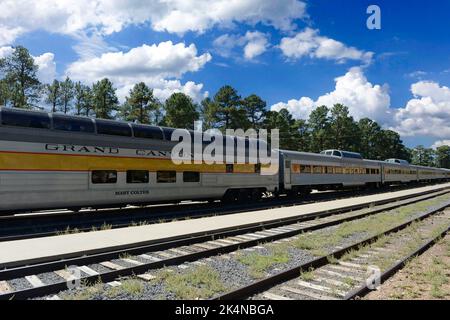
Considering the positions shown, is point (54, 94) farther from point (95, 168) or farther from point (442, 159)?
point (442, 159)

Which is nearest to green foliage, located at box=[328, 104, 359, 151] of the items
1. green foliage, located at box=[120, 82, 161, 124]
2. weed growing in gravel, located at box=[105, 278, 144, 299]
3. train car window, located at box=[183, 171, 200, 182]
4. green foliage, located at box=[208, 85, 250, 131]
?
green foliage, located at box=[208, 85, 250, 131]

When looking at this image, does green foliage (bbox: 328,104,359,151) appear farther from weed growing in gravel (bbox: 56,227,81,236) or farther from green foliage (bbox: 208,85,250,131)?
weed growing in gravel (bbox: 56,227,81,236)

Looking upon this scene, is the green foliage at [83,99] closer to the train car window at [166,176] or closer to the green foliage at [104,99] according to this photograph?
the green foliage at [104,99]

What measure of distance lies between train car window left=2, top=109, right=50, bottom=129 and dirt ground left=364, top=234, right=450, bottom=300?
11806 millimetres

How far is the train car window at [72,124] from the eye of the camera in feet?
44.7

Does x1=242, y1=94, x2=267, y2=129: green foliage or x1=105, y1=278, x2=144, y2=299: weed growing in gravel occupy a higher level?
x1=242, y1=94, x2=267, y2=129: green foliage

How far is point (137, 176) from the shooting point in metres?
15.8

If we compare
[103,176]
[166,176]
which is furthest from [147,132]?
[103,176]

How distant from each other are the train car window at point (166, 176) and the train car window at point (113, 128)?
89.4 inches

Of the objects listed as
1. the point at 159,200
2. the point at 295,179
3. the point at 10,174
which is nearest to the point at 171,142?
the point at 159,200

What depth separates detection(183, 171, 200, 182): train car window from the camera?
17812 mm

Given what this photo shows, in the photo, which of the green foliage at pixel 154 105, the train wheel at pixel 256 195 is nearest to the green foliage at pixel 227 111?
the green foliage at pixel 154 105

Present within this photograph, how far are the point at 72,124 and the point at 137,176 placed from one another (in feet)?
11.2
